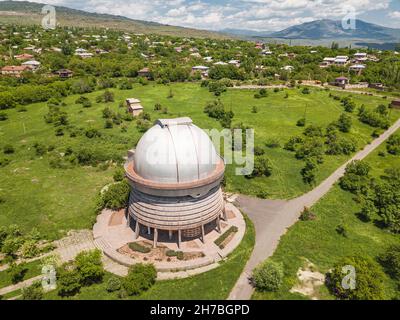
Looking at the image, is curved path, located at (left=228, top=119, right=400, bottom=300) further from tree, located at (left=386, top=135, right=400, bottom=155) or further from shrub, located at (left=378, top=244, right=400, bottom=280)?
tree, located at (left=386, top=135, right=400, bottom=155)

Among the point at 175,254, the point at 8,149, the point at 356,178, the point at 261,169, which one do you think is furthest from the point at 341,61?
the point at 8,149

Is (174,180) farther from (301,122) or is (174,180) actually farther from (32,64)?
(32,64)

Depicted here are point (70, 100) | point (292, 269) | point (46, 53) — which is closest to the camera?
point (292, 269)

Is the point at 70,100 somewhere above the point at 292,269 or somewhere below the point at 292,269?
above

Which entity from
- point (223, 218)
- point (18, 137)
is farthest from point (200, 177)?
point (18, 137)
